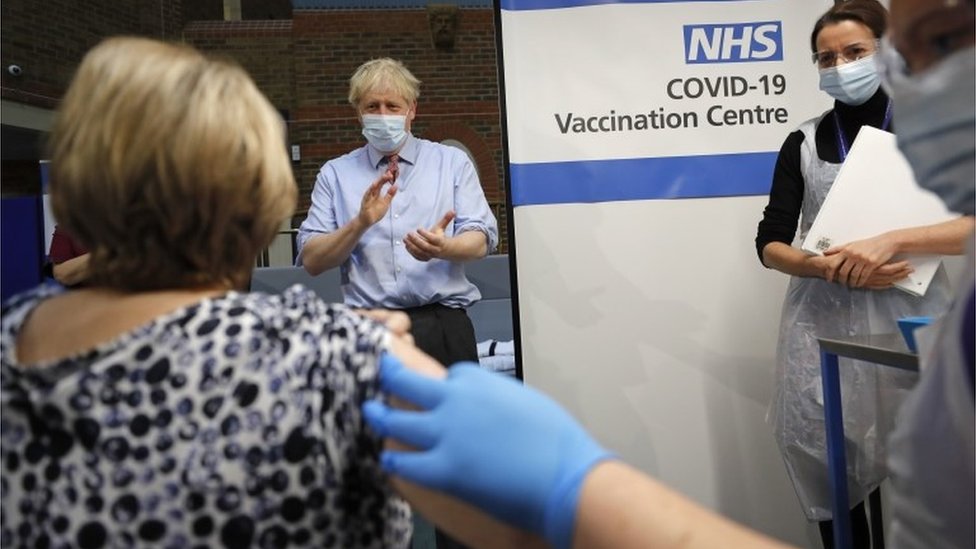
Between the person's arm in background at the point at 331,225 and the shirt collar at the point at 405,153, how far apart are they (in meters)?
0.09

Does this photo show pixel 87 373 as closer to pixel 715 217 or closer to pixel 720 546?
pixel 720 546

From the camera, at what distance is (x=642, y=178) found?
284 centimetres

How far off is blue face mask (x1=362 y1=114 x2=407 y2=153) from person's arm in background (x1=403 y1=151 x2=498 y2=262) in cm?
20

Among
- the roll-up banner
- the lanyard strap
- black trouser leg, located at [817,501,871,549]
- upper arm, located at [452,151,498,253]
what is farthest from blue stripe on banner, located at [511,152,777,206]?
black trouser leg, located at [817,501,871,549]

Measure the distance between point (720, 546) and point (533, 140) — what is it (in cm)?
225

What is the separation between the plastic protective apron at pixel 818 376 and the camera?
2.28m

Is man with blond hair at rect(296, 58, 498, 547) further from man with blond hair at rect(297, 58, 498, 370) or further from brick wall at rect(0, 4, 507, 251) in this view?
brick wall at rect(0, 4, 507, 251)

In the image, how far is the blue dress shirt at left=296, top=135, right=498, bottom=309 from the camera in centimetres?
247

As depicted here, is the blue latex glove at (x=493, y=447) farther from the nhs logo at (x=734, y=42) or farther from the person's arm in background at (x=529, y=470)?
the nhs logo at (x=734, y=42)

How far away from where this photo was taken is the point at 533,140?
9.16ft

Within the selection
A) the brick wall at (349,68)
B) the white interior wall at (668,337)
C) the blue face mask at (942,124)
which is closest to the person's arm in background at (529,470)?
the blue face mask at (942,124)

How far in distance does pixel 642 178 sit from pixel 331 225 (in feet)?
3.41

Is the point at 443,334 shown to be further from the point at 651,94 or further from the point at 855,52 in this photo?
the point at 855,52

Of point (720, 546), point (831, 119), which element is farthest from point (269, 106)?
point (831, 119)
